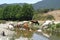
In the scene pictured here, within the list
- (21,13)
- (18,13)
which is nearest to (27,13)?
(21,13)

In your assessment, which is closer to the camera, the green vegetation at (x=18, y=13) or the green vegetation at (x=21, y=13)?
the green vegetation at (x=21, y=13)

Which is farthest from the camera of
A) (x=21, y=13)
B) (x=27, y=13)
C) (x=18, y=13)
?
(x=18, y=13)

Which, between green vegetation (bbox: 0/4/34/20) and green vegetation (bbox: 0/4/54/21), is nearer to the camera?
green vegetation (bbox: 0/4/54/21)

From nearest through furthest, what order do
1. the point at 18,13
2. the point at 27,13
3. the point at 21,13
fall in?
1. the point at 27,13
2. the point at 21,13
3. the point at 18,13

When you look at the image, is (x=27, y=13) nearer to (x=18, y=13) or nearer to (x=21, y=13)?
(x=21, y=13)

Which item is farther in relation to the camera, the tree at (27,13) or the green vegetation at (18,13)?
the green vegetation at (18,13)

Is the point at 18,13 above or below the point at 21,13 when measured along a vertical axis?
below

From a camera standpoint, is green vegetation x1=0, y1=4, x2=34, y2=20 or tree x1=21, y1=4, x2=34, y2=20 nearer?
tree x1=21, y1=4, x2=34, y2=20

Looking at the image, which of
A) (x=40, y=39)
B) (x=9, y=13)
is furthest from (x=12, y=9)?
(x=40, y=39)

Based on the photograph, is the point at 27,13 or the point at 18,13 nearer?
the point at 27,13

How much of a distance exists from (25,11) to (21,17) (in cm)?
277

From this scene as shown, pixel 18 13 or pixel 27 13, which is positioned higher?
pixel 27 13

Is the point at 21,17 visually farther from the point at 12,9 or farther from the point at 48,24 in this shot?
the point at 48,24

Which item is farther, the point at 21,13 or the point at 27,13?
the point at 21,13
